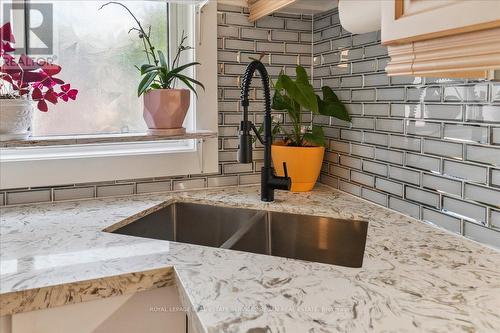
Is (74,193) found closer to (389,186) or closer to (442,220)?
(389,186)

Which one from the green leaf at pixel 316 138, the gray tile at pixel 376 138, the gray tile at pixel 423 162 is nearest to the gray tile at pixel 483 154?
the gray tile at pixel 423 162

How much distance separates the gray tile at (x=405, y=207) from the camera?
129 cm

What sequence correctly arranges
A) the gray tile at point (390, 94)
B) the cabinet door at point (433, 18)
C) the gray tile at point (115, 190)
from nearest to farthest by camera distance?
1. the cabinet door at point (433, 18)
2. the gray tile at point (390, 94)
3. the gray tile at point (115, 190)

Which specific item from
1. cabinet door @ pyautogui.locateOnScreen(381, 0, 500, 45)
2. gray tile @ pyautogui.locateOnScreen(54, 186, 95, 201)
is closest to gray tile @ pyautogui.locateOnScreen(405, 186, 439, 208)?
cabinet door @ pyautogui.locateOnScreen(381, 0, 500, 45)

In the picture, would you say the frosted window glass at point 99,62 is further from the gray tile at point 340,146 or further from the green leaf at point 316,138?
the gray tile at point 340,146

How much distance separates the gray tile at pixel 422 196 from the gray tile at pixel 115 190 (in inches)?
39.0

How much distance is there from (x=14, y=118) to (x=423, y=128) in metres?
1.25

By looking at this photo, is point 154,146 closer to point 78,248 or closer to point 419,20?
point 78,248

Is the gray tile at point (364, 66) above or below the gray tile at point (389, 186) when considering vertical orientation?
above

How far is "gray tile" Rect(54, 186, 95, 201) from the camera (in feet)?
4.85

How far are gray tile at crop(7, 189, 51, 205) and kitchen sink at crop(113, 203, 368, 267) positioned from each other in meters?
0.39

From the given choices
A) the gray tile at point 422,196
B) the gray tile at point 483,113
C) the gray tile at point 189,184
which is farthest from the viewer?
the gray tile at point 189,184

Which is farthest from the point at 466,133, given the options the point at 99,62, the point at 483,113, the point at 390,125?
the point at 99,62

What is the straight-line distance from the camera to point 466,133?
1099mm
